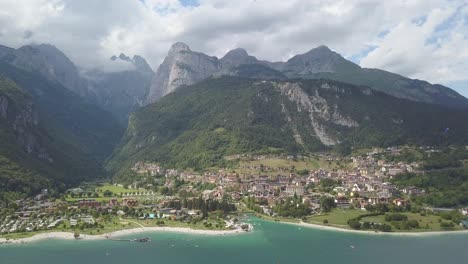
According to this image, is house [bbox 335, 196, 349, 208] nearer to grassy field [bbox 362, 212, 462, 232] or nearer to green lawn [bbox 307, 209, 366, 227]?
green lawn [bbox 307, 209, 366, 227]

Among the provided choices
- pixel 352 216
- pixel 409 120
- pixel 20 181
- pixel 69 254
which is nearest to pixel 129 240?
pixel 69 254

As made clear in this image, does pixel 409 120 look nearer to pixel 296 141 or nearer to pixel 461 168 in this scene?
pixel 296 141

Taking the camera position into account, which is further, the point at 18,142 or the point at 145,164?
the point at 145,164

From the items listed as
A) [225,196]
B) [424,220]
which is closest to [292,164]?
[225,196]

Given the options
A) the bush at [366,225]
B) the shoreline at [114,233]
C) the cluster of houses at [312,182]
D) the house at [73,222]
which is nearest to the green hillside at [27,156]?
the house at [73,222]

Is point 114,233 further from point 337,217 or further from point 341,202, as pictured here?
point 341,202

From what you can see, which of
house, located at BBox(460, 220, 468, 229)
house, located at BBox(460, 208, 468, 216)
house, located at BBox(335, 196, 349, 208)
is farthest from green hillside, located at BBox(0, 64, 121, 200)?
house, located at BBox(460, 208, 468, 216)

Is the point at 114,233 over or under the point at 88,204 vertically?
under
